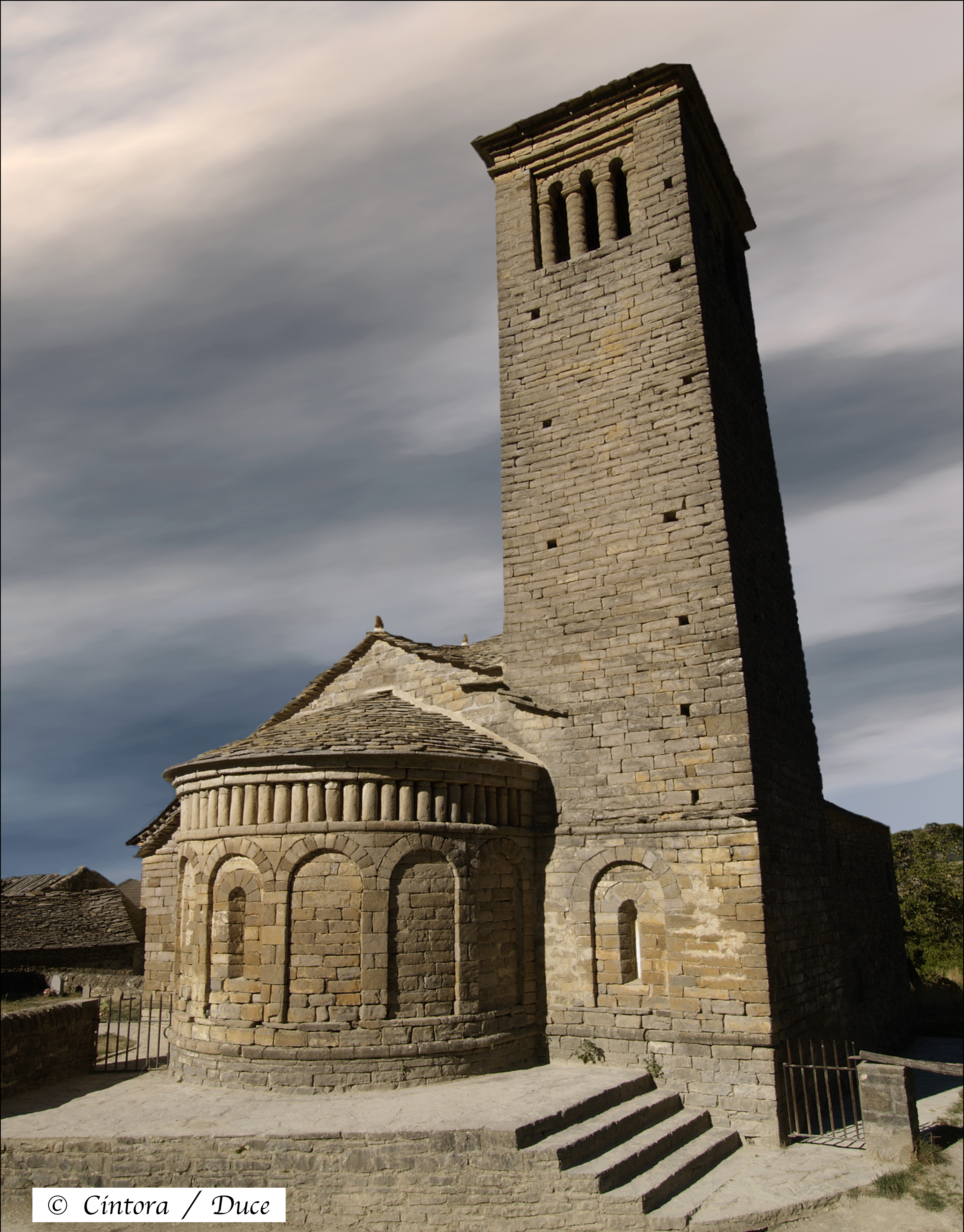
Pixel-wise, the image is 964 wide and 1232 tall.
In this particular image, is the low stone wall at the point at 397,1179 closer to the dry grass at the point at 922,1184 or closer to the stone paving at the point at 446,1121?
the stone paving at the point at 446,1121

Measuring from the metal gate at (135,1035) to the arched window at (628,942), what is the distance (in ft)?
21.1

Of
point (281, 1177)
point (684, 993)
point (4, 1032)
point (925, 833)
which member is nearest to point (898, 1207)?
point (684, 993)

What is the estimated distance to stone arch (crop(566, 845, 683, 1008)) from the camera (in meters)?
12.0

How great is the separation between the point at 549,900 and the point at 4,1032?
7.87 metres

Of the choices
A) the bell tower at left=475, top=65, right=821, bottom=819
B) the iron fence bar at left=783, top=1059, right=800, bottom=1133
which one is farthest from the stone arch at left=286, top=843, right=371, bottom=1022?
the iron fence bar at left=783, top=1059, right=800, bottom=1133

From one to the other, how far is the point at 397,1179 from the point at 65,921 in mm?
21283

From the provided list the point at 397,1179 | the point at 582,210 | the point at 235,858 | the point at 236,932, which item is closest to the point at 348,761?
the point at 235,858

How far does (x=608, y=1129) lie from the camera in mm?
9797

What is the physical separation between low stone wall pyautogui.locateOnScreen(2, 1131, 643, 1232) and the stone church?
1570mm

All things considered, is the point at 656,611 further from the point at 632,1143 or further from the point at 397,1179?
the point at 397,1179

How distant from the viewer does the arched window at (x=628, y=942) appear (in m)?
12.2

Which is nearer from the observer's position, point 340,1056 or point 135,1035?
point 340,1056

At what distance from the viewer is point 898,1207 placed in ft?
30.1

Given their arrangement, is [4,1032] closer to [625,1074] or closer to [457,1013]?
[457,1013]
